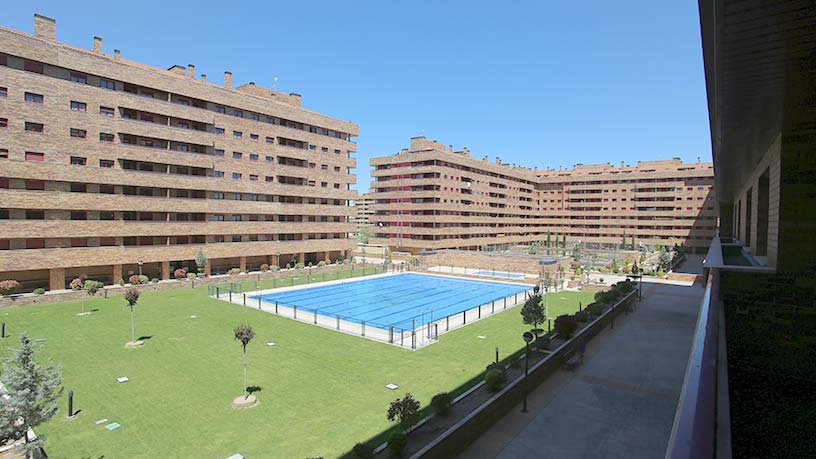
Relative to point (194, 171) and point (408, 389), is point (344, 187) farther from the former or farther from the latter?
point (408, 389)

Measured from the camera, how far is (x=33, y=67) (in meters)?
31.6

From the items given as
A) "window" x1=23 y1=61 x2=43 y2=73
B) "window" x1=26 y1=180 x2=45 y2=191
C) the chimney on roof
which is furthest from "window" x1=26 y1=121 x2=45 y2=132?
the chimney on roof

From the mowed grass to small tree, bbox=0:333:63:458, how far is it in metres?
1.69

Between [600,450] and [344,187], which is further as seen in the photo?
[344,187]

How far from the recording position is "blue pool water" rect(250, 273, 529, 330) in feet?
95.9

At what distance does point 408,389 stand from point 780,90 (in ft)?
44.0

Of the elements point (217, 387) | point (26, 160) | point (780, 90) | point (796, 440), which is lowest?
point (217, 387)

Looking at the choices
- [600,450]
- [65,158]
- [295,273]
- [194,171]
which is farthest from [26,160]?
[600,450]

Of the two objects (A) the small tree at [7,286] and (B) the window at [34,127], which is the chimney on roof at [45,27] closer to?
(B) the window at [34,127]

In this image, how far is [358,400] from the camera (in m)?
14.4

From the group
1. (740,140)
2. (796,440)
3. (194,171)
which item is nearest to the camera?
(796,440)

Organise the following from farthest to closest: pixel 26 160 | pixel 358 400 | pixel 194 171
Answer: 1. pixel 194 171
2. pixel 26 160
3. pixel 358 400

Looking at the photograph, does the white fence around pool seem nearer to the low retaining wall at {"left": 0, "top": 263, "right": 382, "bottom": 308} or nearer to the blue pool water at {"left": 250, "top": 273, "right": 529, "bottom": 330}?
the blue pool water at {"left": 250, "top": 273, "right": 529, "bottom": 330}

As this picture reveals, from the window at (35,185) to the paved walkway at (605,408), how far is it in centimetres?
3760
